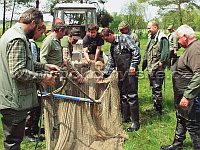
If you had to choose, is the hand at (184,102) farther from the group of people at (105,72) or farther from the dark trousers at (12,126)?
the dark trousers at (12,126)

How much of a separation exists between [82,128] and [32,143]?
112cm

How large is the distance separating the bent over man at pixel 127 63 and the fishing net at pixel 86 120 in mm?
440

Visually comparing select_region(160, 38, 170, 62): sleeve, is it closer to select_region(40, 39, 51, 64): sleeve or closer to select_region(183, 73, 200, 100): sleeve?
select_region(40, 39, 51, 64): sleeve

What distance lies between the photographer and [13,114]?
357 centimetres

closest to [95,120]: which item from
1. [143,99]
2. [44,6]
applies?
[143,99]

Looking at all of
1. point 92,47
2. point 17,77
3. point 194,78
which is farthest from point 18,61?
point 92,47

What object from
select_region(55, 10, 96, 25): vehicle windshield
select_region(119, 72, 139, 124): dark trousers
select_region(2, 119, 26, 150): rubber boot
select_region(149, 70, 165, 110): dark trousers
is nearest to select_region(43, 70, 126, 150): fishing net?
select_region(119, 72, 139, 124): dark trousers

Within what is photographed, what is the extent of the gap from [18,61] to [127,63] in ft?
9.63

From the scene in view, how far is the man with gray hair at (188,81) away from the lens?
4090mm

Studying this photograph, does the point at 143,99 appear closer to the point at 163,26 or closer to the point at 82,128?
the point at 82,128

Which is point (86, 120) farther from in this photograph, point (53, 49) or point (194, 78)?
point (194, 78)

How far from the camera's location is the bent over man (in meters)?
5.85

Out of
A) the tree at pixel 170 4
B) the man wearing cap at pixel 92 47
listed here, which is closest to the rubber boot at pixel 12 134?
the man wearing cap at pixel 92 47

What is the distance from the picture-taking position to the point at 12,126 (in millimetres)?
3590
